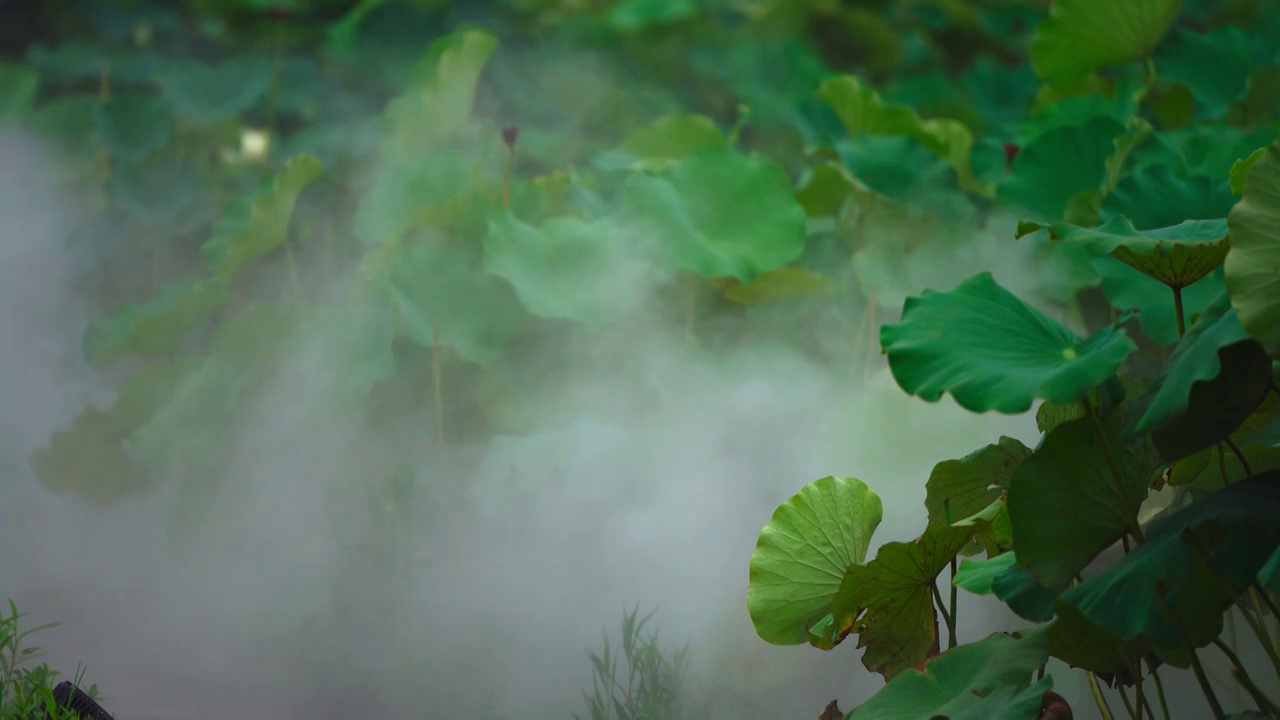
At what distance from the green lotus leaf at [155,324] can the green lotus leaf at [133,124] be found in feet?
2.08

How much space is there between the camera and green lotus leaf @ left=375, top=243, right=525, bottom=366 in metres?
1.50

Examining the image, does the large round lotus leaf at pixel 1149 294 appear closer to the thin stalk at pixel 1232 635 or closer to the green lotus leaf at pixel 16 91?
the thin stalk at pixel 1232 635

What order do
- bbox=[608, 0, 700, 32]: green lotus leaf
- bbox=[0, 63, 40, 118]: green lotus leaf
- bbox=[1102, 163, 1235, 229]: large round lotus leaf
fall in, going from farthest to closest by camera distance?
bbox=[608, 0, 700, 32]: green lotus leaf < bbox=[0, 63, 40, 118]: green lotus leaf < bbox=[1102, 163, 1235, 229]: large round lotus leaf

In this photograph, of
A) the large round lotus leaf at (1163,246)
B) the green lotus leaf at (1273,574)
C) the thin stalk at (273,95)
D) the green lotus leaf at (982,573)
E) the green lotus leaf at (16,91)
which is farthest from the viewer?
the thin stalk at (273,95)

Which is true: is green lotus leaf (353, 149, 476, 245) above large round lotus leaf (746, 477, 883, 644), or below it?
above

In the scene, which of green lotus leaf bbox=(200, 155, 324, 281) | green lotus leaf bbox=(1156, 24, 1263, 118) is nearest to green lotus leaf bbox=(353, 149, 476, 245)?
green lotus leaf bbox=(200, 155, 324, 281)

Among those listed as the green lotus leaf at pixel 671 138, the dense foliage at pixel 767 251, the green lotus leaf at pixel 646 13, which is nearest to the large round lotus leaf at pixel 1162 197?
the dense foliage at pixel 767 251

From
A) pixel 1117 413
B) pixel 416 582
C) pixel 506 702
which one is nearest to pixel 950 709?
pixel 1117 413

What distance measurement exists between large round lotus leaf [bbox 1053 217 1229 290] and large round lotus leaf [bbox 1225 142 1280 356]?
0.04 m

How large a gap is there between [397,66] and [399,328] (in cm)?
127

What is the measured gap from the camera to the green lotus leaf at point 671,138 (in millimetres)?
1864

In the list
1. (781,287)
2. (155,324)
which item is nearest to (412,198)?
(155,324)

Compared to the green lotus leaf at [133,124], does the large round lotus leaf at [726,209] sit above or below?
below

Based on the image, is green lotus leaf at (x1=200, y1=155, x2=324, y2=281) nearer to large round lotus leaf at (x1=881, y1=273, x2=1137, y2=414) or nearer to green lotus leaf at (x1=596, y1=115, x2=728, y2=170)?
green lotus leaf at (x1=596, y1=115, x2=728, y2=170)
